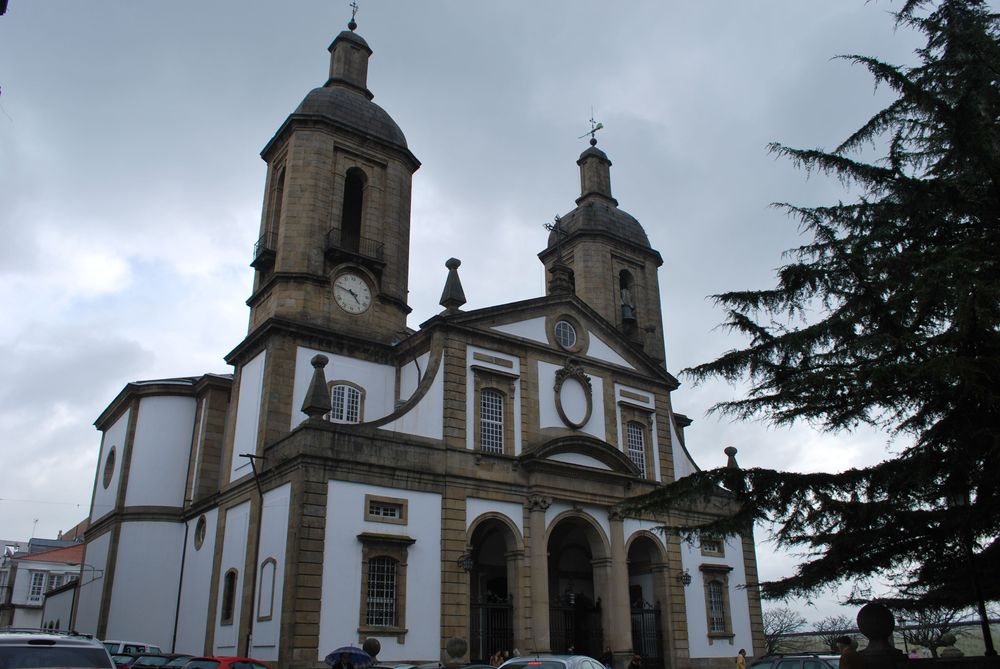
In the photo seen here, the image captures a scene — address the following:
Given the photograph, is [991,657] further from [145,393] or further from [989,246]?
[145,393]

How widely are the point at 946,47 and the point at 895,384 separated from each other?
6101 millimetres

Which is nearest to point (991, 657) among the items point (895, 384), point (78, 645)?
point (895, 384)

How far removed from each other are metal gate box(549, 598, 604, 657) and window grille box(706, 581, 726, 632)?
14.1 feet

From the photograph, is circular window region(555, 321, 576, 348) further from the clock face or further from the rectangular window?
the rectangular window

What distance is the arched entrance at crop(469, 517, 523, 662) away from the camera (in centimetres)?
2417

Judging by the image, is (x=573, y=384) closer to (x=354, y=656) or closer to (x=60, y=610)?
(x=354, y=656)

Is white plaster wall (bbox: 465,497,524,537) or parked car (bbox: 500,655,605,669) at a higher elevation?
white plaster wall (bbox: 465,497,524,537)

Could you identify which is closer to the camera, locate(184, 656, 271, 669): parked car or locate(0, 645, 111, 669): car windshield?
locate(0, 645, 111, 669): car windshield

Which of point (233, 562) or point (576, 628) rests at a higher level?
point (233, 562)

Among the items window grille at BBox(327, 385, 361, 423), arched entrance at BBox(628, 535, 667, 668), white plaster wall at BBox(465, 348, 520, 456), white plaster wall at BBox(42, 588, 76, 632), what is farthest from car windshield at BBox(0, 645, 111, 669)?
white plaster wall at BBox(42, 588, 76, 632)

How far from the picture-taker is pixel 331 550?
2147 cm

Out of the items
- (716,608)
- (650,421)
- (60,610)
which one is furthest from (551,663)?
(60,610)

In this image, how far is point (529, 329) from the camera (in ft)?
93.3

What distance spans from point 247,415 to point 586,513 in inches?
443
